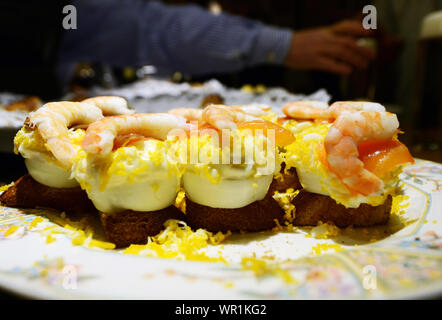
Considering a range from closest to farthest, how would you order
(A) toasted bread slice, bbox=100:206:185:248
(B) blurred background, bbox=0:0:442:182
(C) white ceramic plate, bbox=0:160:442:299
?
(C) white ceramic plate, bbox=0:160:442:299
(A) toasted bread slice, bbox=100:206:185:248
(B) blurred background, bbox=0:0:442:182

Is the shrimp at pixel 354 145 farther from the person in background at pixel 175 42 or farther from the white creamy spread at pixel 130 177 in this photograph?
→ the person in background at pixel 175 42

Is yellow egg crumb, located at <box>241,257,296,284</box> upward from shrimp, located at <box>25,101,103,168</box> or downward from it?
downward

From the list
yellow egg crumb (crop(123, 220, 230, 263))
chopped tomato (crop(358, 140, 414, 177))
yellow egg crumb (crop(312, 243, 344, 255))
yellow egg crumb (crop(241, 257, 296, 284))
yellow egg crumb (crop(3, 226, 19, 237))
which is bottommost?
yellow egg crumb (crop(123, 220, 230, 263))

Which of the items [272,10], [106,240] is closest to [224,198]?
[106,240]

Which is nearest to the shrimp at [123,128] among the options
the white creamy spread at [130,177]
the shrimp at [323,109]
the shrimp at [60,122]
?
the white creamy spread at [130,177]

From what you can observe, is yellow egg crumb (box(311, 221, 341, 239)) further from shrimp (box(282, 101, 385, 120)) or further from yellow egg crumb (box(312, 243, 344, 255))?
shrimp (box(282, 101, 385, 120))

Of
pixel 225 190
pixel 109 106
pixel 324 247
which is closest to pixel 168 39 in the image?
pixel 109 106

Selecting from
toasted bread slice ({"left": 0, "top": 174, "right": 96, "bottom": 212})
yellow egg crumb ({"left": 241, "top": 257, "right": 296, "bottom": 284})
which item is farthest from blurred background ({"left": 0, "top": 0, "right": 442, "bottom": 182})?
yellow egg crumb ({"left": 241, "top": 257, "right": 296, "bottom": 284})
